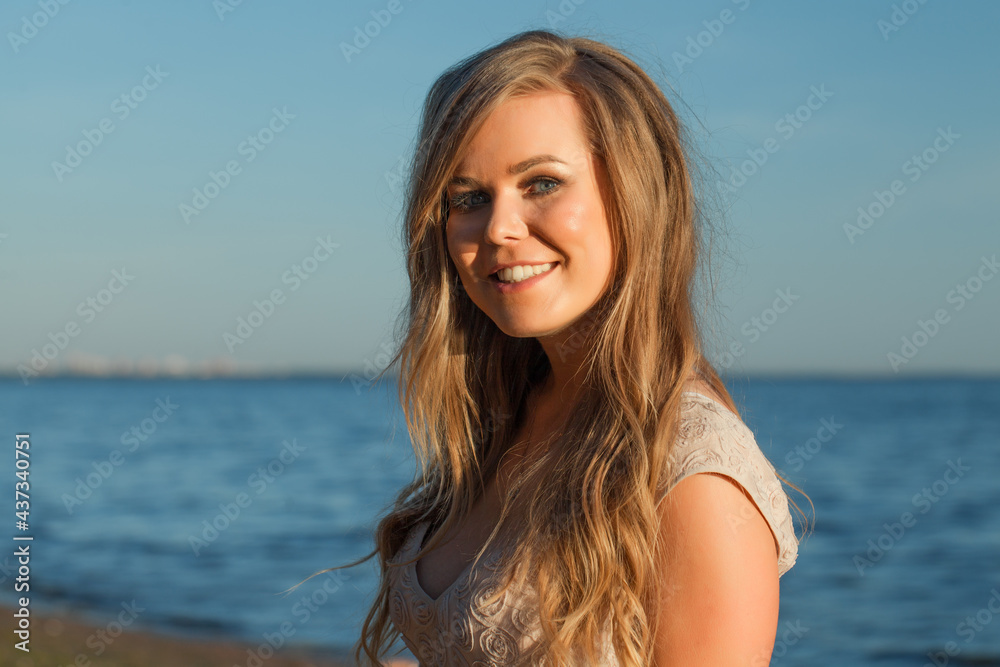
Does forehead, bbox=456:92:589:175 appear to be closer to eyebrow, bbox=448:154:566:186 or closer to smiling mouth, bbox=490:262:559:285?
eyebrow, bbox=448:154:566:186

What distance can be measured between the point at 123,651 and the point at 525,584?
6.56m

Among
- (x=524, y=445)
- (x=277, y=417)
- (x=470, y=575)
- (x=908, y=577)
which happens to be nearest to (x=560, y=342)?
(x=524, y=445)

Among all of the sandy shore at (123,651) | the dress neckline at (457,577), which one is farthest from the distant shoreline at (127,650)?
the dress neckline at (457,577)

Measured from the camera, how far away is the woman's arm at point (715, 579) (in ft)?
4.64

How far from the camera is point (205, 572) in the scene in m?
10.9

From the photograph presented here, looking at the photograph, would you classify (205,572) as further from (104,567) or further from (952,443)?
(952,443)

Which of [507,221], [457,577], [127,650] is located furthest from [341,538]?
[507,221]

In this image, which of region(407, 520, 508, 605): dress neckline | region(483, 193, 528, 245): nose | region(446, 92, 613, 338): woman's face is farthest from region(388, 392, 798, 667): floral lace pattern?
region(483, 193, 528, 245): nose

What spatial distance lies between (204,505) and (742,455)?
649 inches

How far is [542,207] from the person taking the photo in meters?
1.74

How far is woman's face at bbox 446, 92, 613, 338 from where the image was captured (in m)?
1.73

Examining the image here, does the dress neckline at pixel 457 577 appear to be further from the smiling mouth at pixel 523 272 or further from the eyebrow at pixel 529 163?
the eyebrow at pixel 529 163

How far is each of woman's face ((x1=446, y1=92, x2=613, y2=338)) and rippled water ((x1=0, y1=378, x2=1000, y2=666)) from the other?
62 cm

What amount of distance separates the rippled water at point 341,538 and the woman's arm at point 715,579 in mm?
658
